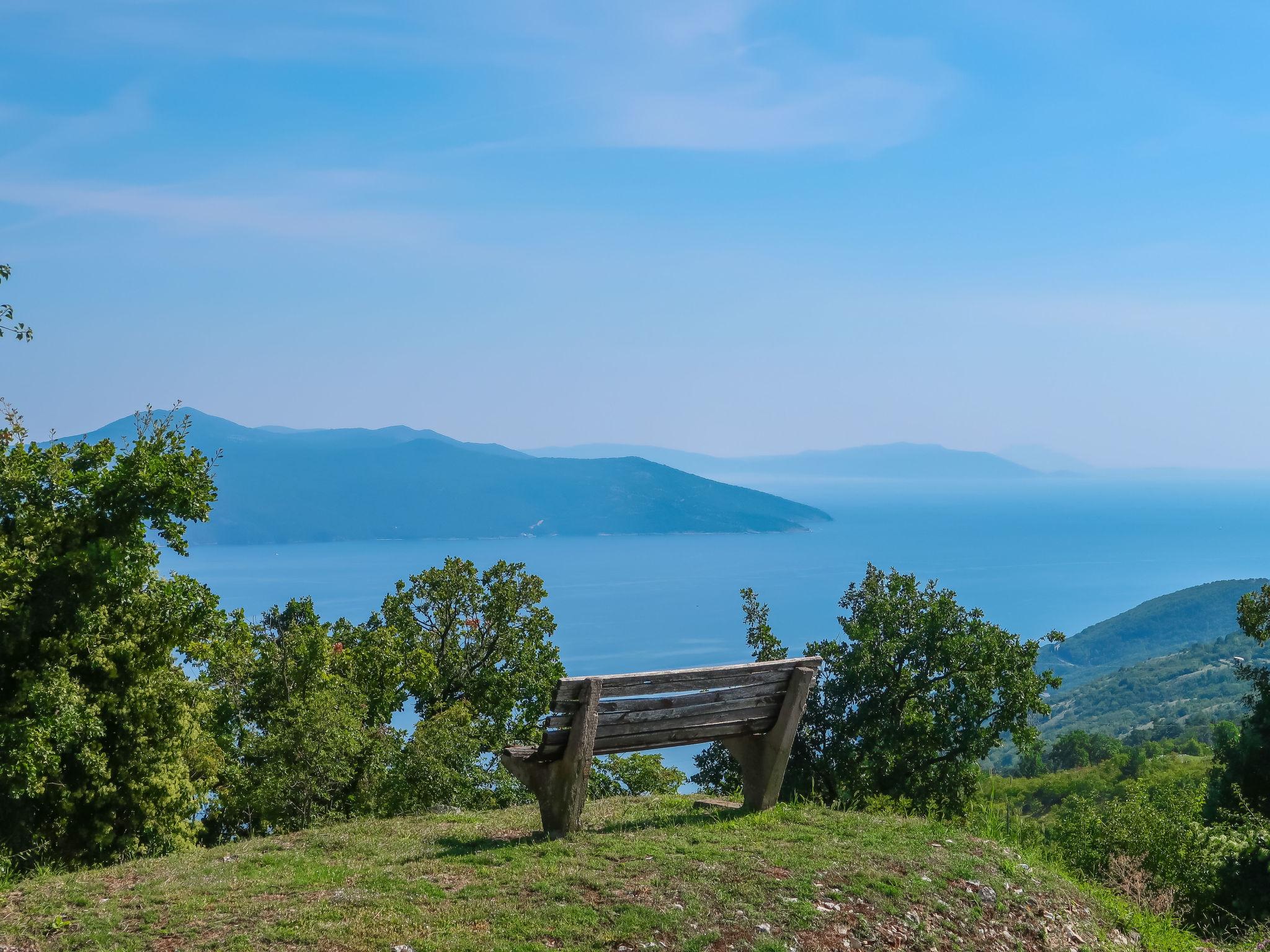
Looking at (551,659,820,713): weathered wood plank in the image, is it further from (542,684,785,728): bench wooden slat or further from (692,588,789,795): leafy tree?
(692,588,789,795): leafy tree

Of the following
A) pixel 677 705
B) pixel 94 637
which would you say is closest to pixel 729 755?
pixel 94 637

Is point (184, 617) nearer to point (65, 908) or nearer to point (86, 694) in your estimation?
point (86, 694)

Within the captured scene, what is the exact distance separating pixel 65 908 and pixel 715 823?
4358 millimetres

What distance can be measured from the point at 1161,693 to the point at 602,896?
419 ft

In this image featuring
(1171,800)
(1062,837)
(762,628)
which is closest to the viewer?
(1062,837)

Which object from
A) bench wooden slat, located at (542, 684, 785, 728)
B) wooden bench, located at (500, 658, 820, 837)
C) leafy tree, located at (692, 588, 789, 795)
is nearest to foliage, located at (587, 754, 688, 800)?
leafy tree, located at (692, 588, 789, 795)

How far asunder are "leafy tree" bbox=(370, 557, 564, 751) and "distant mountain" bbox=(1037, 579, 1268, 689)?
Result: 144726mm

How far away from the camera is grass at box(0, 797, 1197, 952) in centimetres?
550

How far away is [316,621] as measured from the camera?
17.9 metres

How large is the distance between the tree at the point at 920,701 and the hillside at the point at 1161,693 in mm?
89839

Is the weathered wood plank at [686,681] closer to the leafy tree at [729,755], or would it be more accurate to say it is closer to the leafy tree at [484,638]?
the leafy tree at [729,755]

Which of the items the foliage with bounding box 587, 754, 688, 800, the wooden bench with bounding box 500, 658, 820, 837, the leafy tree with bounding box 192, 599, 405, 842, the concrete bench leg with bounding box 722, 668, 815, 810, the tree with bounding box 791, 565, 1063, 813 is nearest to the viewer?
the wooden bench with bounding box 500, 658, 820, 837

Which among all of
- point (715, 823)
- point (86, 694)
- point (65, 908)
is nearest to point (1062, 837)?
point (715, 823)

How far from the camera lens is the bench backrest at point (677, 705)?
24.1 feet
